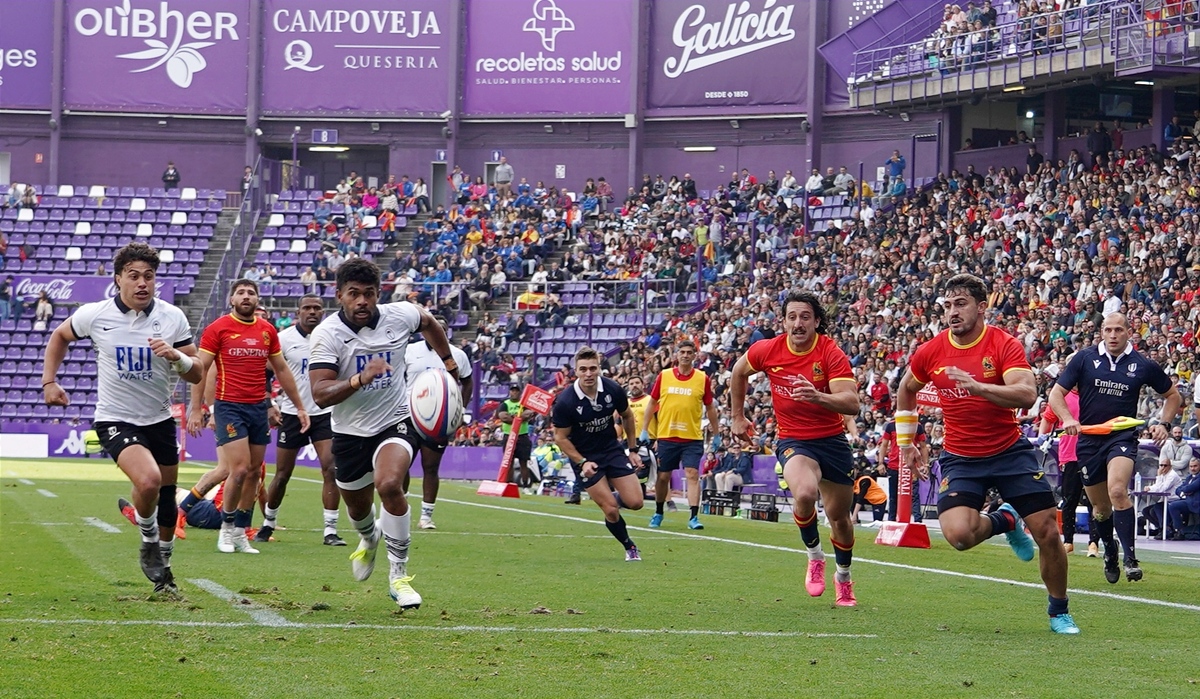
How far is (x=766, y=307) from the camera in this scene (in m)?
35.4

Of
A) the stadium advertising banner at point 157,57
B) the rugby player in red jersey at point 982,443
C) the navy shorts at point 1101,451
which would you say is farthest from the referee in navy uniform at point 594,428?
the stadium advertising banner at point 157,57

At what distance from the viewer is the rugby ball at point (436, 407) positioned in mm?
10242

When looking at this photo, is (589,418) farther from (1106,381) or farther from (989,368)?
(989,368)

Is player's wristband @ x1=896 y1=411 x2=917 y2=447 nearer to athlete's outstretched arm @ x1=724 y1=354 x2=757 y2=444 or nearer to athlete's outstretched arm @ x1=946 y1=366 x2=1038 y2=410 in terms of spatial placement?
athlete's outstretched arm @ x1=724 y1=354 x2=757 y2=444

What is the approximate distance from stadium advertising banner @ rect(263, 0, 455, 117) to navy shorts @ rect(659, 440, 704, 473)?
110 ft

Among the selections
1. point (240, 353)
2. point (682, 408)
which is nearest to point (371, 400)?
point (240, 353)

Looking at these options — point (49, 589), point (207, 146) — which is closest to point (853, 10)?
point (207, 146)

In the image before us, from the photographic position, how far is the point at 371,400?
1018 centimetres

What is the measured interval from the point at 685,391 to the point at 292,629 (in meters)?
11.6

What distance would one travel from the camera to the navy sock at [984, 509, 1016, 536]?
10.1m

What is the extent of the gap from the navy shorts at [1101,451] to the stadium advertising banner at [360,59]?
4043 centimetres

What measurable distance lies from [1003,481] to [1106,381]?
409 centimetres

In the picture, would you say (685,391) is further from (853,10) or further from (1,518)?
(853,10)

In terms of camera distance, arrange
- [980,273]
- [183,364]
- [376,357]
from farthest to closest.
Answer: [980,273] < [183,364] < [376,357]
